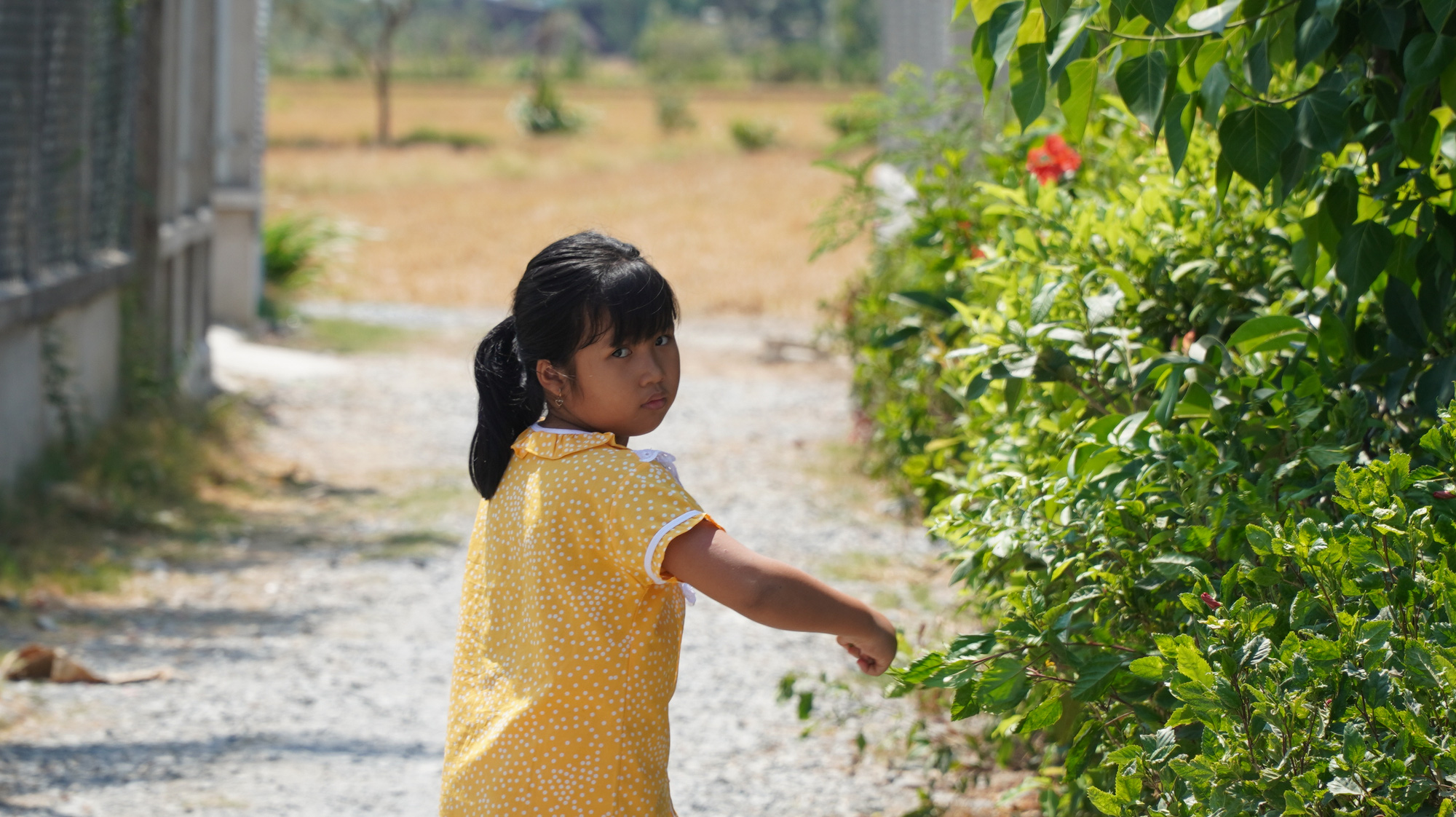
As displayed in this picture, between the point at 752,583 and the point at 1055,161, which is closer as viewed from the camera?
the point at 752,583

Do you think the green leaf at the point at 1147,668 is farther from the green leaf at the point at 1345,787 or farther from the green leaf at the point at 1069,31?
the green leaf at the point at 1069,31

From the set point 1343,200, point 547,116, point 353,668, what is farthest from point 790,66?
point 1343,200

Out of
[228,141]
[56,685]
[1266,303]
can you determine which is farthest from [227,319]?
[1266,303]

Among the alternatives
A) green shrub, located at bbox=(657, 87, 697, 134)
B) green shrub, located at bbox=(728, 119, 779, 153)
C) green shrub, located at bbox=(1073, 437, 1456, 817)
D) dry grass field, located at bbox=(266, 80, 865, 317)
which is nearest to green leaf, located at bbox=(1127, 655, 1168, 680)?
green shrub, located at bbox=(1073, 437, 1456, 817)

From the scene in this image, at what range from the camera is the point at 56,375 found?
654cm

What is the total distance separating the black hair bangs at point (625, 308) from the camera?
6.32ft

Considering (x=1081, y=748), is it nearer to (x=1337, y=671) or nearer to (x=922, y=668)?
(x=922, y=668)

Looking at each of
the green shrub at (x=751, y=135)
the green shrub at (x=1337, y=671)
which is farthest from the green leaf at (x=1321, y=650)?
the green shrub at (x=751, y=135)

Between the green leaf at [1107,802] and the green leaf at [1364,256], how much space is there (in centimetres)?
91

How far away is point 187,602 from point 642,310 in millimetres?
4100

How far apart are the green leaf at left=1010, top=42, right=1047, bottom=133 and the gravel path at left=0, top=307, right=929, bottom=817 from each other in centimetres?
207

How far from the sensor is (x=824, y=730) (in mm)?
4105

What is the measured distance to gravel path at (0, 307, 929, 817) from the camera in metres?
3.69

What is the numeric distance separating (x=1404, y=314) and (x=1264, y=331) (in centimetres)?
25
